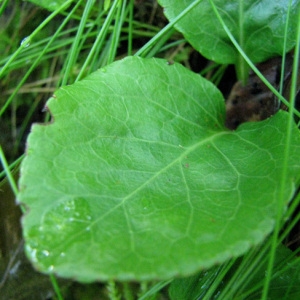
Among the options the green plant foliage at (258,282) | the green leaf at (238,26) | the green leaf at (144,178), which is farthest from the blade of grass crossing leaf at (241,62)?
the green plant foliage at (258,282)

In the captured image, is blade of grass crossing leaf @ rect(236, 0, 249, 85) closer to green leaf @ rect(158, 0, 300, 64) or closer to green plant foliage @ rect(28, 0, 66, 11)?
green leaf @ rect(158, 0, 300, 64)

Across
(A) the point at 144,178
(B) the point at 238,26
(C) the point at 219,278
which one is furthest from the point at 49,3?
(C) the point at 219,278

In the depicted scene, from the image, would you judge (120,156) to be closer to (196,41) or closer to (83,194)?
(83,194)

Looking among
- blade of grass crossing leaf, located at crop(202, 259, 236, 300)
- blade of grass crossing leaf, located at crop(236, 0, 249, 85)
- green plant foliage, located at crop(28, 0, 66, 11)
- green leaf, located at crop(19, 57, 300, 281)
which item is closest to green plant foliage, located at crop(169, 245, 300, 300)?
blade of grass crossing leaf, located at crop(202, 259, 236, 300)

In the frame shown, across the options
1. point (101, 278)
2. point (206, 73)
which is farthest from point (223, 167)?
point (206, 73)

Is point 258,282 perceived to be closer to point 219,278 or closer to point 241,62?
point 219,278

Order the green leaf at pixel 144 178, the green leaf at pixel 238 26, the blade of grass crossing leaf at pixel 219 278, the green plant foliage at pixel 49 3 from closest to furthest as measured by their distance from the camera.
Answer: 1. the green leaf at pixel 144 178
2. the blade of grass crossing leaf at pixel 219 278
3. the green leaf at pixel 238 26
4. the green plant foliage at pixel 49 3

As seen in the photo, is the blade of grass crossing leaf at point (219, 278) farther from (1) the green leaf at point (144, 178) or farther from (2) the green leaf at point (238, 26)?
(2) the green leaf at point (238, 26)
